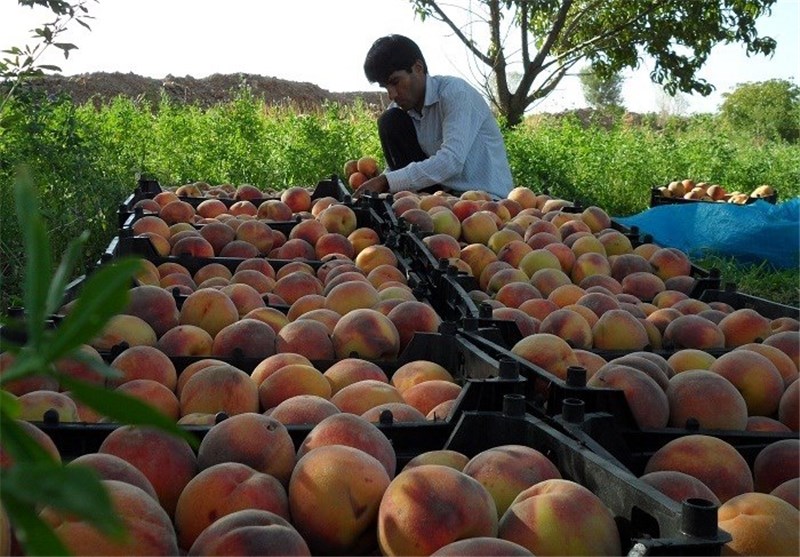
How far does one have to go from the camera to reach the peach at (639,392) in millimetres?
1689

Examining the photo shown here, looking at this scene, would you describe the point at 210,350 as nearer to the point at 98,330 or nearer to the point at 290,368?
the point at 290,368

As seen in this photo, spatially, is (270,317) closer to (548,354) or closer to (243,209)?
(548,354)

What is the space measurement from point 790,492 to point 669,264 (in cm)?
197

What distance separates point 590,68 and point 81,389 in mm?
13880

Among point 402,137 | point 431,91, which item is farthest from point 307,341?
point 402,137

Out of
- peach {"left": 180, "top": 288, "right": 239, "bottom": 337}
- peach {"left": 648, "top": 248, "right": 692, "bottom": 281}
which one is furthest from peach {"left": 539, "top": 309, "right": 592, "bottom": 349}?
peach {"left": 648, "top": 248, "right": 692, "bottom": 281}

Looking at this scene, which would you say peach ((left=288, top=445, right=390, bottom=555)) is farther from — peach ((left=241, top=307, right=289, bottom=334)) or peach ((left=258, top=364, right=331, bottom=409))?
peach ((left=241, top=307, right=289, bottom=334))

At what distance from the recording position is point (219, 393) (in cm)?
170

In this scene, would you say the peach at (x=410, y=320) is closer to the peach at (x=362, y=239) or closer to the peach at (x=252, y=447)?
the peach at (x=252, y=447)

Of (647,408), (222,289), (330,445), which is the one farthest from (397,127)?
(330,445)

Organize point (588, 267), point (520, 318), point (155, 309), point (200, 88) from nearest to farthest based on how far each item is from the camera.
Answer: point (155, 309) < point (520, 318) < point (588, 267) < point (200, 88)

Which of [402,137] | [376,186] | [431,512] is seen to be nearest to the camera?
[431,512]

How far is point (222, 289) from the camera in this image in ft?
8.34

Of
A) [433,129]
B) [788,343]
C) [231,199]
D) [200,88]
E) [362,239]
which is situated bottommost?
[788,343]
